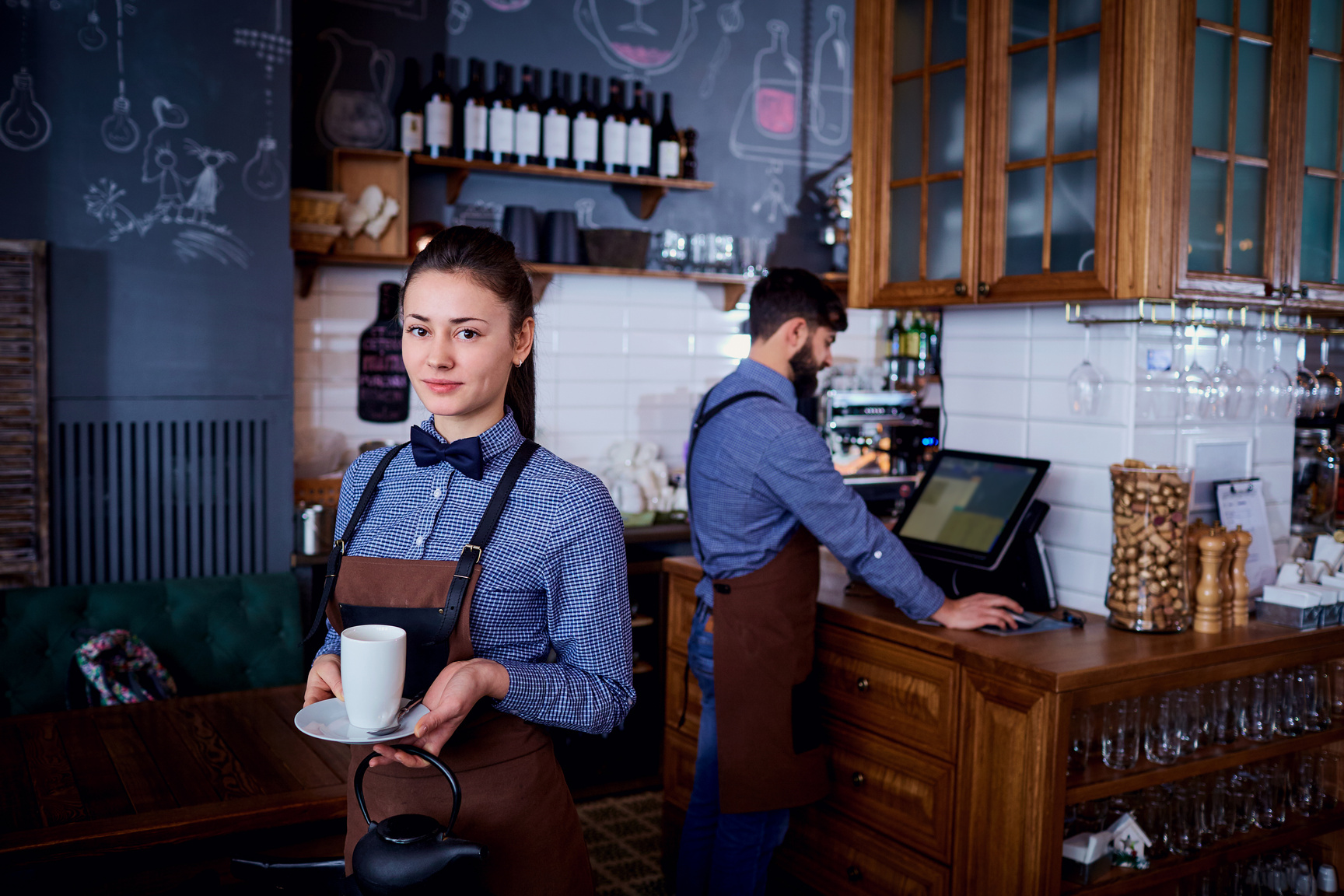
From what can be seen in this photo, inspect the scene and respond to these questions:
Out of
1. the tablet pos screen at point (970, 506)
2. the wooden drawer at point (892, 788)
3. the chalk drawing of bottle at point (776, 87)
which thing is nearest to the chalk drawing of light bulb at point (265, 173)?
the tablet pos screen at point (970, 506)

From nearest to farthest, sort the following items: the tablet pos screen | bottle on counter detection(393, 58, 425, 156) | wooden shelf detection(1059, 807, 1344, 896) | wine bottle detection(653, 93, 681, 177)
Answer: wooden shelf detection(1059, 807, 1344, 896)
the tablet pos screen
bottle on counter detection(393, 58, 425, 156)
wine bottle detection(653, 93, 681, 177)

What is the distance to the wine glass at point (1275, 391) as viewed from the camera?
2.83 m

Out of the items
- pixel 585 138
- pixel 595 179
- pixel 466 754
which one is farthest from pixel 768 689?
pixel 585 138

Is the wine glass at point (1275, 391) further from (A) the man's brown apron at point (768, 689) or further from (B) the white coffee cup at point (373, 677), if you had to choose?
(B) the white coffee cup at point (373, 677)

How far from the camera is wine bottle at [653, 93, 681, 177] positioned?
15.3 ft

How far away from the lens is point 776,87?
5293 mm

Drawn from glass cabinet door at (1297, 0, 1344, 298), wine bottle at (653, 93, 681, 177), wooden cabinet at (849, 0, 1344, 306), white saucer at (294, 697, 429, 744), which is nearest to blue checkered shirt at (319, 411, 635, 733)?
white saucer at (294, 697, 429, 744)

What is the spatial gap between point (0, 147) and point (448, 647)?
2.51m

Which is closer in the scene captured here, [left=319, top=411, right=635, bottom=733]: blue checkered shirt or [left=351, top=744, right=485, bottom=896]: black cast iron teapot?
[left=351, top=744, right=485, bottom=896]: black cast iron teapot

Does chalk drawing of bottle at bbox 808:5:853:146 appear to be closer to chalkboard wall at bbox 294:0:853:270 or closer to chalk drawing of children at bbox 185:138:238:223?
chalkboard wall at bbox 294:0:853:270

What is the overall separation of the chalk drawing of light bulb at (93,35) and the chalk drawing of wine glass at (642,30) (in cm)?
208

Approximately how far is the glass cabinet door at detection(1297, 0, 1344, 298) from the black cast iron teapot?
2.56 m

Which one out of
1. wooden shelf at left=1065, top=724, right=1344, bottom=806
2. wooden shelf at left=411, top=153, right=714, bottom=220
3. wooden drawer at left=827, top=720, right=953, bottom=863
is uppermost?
wooden shelf at left=411, top=153, right=714, bottom=220

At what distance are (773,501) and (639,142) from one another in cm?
248
